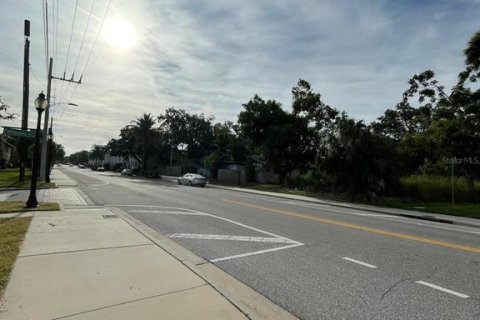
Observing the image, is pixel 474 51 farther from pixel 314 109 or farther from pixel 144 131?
pixel 144 131

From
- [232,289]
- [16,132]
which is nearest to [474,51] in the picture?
[232,289]

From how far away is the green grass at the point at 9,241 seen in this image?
5483mm

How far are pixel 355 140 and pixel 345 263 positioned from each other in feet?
62.6

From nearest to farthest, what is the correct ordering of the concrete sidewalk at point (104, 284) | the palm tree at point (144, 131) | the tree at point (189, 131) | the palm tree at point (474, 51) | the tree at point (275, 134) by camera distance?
the concrete sidewalk at point (104, 284), the palm tree at point (474, 51), the tree at point (275, 134), the palm tree at point (144, 131), the tree at point (189, 131)

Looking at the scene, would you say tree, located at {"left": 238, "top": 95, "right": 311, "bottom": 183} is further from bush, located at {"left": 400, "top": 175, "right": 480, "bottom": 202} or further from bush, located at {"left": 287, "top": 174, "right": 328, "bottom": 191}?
bush, located at {"left": 400, "top": 175, "right": 480, "bottom": 202}

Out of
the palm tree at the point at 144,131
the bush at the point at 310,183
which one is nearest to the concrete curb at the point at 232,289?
the bush at the point at 310,183

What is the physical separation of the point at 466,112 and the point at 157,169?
59463 mm

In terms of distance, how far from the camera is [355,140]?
24.9 meters

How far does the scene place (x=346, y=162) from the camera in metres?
25.0

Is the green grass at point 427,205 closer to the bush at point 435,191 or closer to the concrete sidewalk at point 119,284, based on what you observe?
the bush at point 435,191

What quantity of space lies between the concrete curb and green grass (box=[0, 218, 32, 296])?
2572 mm

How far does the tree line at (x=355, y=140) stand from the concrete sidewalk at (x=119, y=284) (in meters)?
18.0

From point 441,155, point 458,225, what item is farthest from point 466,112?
point 458,225

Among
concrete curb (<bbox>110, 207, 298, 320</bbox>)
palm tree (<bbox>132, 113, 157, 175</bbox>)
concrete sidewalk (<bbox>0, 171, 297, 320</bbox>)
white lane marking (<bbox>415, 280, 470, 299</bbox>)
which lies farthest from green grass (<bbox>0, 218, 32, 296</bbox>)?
palm tree (<bbox>132, 113, 157, 175</bbox>)
